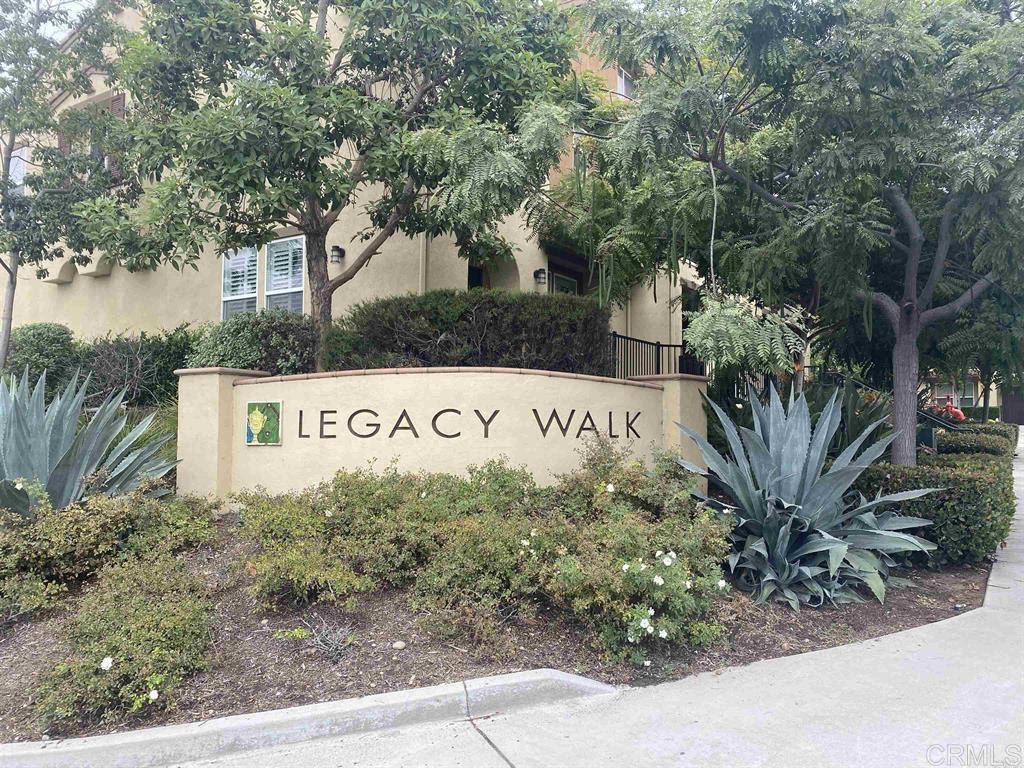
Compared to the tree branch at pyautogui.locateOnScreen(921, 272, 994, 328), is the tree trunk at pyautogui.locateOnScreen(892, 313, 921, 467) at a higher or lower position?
lower

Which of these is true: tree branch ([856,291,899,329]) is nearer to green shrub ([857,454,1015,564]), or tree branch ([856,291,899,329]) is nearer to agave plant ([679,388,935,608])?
green shrub ([857,454,1015,564])

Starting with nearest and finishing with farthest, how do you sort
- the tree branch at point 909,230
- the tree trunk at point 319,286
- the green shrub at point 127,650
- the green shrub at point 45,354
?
1. the green shrub at point 127,650
2. the tree branch at point 909,230
3. the tree trunk at point 319,286
4. the green shrub at point 45,354

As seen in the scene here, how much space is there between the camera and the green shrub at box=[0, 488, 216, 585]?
569 centimetres

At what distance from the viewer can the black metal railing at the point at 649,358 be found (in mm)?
11992

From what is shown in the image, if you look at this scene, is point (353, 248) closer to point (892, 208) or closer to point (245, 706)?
point (892, 208)

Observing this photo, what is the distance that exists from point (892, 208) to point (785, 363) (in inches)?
151

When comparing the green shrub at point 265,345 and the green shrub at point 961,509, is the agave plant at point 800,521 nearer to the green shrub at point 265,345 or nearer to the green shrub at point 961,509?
the green shrub at point 961,509

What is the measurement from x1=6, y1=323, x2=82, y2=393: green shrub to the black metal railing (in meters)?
8.86

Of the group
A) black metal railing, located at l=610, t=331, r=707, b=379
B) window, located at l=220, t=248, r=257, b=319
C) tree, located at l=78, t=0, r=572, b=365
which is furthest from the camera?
window, located at l=220, t=248, r=257, b=319

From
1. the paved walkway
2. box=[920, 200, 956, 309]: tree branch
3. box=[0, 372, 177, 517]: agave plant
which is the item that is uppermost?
box=[920, 200, 956, 309]: tree branch

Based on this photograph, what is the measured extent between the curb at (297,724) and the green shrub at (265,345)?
571 cm

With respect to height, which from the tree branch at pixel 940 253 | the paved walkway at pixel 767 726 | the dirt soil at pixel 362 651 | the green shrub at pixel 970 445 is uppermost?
the tree branch at pixel 940 253

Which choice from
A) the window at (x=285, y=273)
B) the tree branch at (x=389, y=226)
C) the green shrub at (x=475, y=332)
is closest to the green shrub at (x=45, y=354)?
the window at (x=285, y=273)

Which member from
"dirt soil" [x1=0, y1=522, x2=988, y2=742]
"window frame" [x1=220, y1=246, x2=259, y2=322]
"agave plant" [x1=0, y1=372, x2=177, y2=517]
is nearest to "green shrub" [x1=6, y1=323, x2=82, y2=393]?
"window frame" [x1=220, y1=246, x2=259, y2=322]
